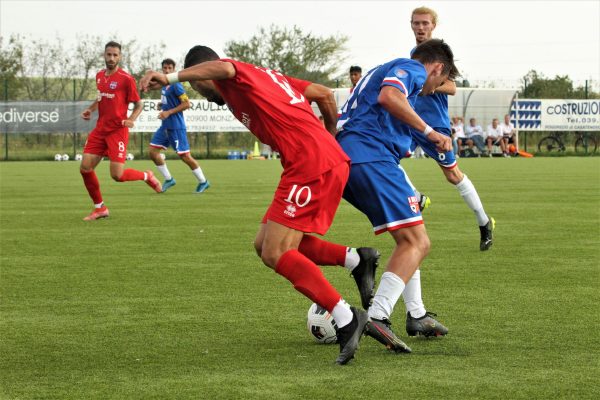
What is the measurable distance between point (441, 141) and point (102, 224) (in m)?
7.90

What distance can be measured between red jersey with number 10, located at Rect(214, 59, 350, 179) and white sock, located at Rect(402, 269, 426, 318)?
100cm

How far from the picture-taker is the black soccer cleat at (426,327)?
5.85 m

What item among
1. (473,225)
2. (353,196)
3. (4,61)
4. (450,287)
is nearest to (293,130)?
(353,196)

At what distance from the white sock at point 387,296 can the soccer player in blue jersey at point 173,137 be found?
13.0m

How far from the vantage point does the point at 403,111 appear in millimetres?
5562

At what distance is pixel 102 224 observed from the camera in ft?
42.0

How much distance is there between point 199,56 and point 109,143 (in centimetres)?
922

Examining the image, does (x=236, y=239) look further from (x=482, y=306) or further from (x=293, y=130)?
(x=293, y=130)

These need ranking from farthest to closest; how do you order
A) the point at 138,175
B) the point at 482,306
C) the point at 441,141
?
the point at 138,175 → the point at 482,306 → the point at 441,141

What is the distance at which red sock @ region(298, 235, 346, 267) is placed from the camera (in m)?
6.00

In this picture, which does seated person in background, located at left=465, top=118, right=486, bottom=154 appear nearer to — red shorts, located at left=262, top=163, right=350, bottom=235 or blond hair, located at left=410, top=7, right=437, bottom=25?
blond hair, located at left=410, top=7, right=437, bottom=25

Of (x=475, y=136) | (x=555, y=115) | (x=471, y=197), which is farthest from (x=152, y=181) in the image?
(x=555, y=115)

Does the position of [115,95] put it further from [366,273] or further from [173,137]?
[366,273]

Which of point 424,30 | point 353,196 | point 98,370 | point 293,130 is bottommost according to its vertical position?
point 98,370
